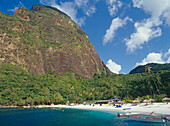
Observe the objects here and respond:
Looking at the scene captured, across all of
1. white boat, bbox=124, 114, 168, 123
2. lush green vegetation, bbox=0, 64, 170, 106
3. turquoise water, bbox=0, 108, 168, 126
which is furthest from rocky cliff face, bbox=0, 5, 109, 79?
A: white boat, bbox=124, 114, 168, 123

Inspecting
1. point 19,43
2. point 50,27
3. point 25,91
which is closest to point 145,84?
point 25,91

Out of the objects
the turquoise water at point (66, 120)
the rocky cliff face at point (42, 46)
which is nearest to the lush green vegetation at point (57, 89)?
the rocky cliff face at point (42, 46)

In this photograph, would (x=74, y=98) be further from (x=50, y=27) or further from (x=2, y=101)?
(x=50, y=27)

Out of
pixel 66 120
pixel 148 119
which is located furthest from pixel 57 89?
pixel 148 119

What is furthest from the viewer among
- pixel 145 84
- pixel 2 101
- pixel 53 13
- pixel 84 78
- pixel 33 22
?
pixel 53 13

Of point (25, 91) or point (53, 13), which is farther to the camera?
point (53, 13)

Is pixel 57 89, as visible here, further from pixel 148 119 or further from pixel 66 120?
pixel 148 119

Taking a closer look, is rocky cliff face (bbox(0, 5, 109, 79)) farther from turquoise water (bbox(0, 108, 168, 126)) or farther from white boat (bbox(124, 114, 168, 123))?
white boat (bbox(124, 114, 168, 123))
